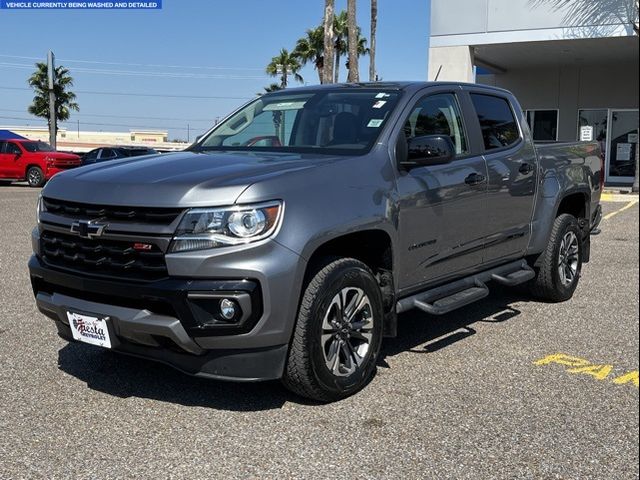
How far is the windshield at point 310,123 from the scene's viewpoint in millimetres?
4562

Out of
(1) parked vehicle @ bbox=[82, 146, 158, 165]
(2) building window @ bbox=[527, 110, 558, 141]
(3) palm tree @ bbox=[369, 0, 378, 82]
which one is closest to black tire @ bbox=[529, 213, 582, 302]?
(2) building window @ bbox=[527, 110, 558, 141]

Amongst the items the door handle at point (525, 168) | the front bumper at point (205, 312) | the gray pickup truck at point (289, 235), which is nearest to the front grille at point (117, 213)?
the gray pickup truck at point (289, 235)

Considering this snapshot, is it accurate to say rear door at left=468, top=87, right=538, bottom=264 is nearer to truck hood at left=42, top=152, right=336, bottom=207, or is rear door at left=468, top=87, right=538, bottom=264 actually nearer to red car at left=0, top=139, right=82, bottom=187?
truck hood at left=42, top=152, right=336, bottom=207

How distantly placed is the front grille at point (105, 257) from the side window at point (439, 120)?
203 centimetres

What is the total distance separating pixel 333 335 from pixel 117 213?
1.38 m

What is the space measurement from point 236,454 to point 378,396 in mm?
1097

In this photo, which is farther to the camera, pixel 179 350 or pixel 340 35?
pixel 340 35

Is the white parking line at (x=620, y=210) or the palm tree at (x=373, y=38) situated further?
the palm tree at (x=373, y=38)

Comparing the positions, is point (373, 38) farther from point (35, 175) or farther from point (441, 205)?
point (441, 205)

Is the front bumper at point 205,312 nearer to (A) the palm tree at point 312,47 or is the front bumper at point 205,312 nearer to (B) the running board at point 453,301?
(B) the running board at point 453,301

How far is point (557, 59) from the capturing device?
2127 centimetres

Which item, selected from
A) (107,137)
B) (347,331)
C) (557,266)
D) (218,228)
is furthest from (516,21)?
(107,137)

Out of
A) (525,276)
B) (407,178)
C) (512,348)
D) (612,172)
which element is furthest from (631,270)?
(612,172)

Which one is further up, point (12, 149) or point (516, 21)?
point (516, 21)
